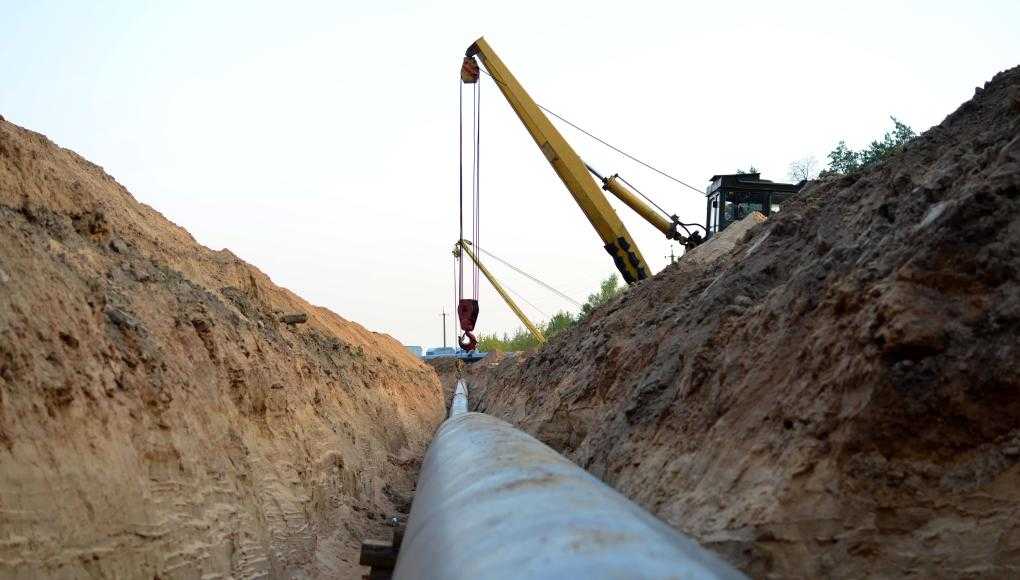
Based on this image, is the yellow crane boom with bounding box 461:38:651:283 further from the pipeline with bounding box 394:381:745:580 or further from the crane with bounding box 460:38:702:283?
the pipeline with bounding box 394:381:745:580

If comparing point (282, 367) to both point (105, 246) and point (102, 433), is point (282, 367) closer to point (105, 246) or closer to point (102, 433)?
point (105, 246)

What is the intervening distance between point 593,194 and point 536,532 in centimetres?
1566

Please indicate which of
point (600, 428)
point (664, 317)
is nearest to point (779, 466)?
point (600, 428)

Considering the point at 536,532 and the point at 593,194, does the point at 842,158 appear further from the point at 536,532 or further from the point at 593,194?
the point at 536,532

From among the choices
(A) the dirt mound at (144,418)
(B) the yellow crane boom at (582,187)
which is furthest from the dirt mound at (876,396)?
(B) the yellow crane boom at (582,187)

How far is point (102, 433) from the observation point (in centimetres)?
482

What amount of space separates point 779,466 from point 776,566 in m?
0.54

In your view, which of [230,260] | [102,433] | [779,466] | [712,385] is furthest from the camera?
[230,260]

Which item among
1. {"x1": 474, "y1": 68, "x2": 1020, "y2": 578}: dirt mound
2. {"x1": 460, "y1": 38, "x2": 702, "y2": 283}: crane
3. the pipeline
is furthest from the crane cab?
the pipeline

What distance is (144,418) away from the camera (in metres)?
5.39

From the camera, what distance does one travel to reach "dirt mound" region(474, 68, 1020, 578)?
333cm

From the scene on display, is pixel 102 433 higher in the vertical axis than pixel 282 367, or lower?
lower

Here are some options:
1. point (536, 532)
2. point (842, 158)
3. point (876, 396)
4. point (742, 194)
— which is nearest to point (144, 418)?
point (536, 532)

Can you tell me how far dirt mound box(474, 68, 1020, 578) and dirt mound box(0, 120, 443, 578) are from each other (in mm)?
2881
